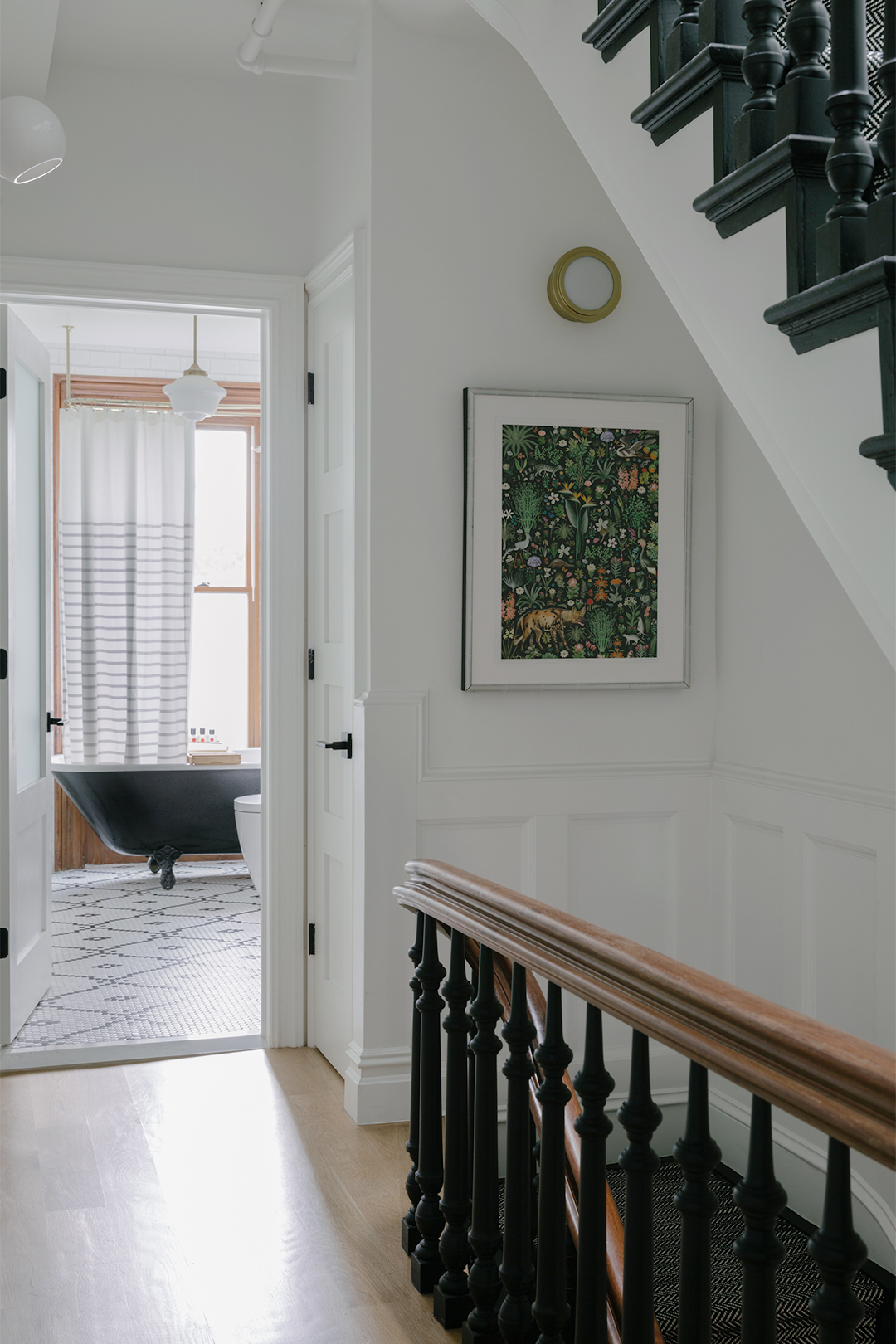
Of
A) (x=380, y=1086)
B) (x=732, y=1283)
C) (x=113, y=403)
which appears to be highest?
(x=113, y=403)

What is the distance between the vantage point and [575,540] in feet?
10.8

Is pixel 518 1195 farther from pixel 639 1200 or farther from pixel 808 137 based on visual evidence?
pixel 808 137

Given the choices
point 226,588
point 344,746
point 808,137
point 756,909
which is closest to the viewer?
point 808,137

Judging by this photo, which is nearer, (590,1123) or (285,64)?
(590,1123)

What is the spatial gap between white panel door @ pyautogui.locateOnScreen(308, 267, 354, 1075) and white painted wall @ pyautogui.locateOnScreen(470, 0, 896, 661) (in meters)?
1.49

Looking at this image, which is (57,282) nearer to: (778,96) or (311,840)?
(311,840)

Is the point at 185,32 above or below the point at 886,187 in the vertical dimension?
above

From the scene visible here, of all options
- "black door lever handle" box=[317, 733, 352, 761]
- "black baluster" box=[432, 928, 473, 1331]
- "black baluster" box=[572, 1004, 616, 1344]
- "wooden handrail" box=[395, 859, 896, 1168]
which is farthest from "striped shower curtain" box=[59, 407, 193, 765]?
"black baluster" box=[572, 1004, 616, 1344]

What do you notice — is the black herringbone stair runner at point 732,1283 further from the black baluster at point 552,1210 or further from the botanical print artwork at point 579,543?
the botanical print artwork at point 579,543

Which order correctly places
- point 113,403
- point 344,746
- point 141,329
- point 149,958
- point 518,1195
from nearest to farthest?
point 518,1195
point 344,746
point 149,958
point 141,329
point 113,403

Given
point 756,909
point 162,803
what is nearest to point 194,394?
point 162,803

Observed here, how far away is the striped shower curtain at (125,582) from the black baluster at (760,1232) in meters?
5.97

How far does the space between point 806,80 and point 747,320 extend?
295mm

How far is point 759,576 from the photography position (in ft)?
10.6
